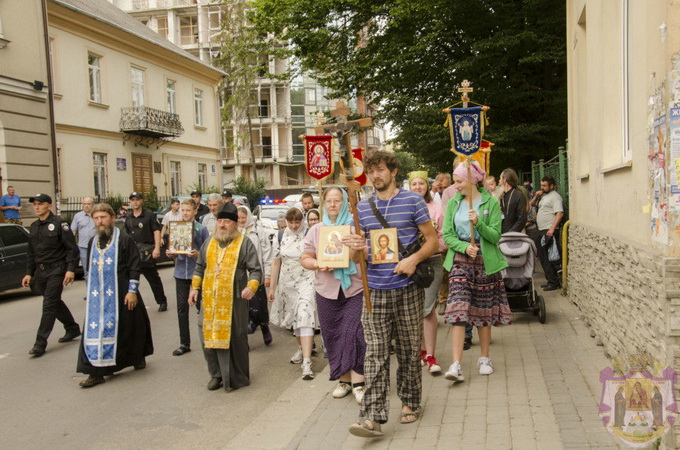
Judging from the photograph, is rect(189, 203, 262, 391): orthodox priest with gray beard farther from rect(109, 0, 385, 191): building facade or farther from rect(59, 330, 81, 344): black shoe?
rect(109, 0, 385, 191): building facade

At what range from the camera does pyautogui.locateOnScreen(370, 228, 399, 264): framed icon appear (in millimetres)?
4980

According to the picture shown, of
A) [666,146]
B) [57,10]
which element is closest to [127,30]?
[57,10]

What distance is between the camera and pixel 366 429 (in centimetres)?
463

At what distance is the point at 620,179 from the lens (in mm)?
6125

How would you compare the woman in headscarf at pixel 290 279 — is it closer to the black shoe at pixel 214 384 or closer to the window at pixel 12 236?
the black shoe at pixel 214 384

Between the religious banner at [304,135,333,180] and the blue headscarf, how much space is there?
8.09 ft

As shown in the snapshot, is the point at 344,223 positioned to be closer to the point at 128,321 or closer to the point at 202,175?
the point at 128,321

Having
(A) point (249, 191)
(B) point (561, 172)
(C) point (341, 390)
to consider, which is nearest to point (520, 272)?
(C) point (341, 390)

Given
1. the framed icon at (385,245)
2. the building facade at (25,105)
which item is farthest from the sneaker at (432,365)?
the building facade at (25,105)

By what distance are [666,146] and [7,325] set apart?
32.0ft

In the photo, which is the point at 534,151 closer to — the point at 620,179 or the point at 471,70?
the point at 471,70

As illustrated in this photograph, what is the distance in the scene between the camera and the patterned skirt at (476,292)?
629 centimetres

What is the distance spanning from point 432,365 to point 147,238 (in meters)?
6.84

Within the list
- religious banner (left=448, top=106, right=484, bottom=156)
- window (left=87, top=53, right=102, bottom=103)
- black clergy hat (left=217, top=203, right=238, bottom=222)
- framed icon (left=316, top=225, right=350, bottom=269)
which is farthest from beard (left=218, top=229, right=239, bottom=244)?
window (left=87, top=53, right=102, bottom=103)
